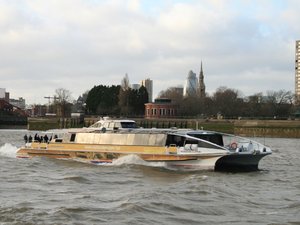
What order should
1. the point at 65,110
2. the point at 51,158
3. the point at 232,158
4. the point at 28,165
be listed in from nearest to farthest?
the point at 232,158, the point at 28,165, the point at 51,158, the point at 65,110

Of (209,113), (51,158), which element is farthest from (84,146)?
(209,113)

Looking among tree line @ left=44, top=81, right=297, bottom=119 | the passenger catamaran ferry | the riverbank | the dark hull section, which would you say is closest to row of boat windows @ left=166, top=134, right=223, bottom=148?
the passenger catamaran ferry

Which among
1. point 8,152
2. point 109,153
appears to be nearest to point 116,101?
point 8,152

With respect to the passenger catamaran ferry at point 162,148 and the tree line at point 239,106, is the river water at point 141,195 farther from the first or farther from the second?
the tree line at point 239,106

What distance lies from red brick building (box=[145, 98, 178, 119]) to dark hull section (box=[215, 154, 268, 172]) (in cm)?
13225

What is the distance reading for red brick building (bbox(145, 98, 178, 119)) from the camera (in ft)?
562

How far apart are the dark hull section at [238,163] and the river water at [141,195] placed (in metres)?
0.87

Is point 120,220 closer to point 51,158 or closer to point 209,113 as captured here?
point 51,158

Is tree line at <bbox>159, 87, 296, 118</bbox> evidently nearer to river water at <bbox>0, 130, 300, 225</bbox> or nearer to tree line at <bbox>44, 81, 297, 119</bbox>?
tree line at <bbox>44, 81, 297, 119</bbox>

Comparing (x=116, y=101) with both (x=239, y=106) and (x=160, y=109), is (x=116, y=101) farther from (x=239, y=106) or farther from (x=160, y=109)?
(x=239, y=106)

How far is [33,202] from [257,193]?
11109mm

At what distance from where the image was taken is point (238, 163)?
36.6 meters

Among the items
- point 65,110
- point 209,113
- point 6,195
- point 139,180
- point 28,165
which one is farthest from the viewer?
point 65,110

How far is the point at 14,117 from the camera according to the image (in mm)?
185250
